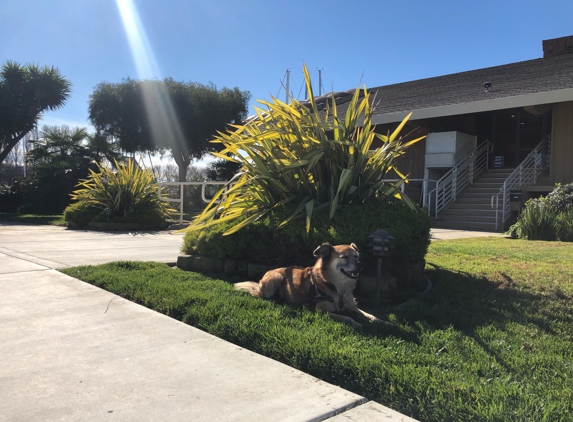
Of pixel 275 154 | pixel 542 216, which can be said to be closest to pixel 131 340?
pixel 275 154

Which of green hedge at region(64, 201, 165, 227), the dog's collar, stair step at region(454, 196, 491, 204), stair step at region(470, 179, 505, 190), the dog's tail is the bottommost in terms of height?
the dog's tail

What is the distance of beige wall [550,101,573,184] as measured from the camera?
1455cm

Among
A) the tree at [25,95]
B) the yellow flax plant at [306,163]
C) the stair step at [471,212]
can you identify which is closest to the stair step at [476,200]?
the stair step at [471,212]

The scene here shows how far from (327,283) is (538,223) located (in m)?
8.73

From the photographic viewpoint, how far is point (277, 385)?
275cm

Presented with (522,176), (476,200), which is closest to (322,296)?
(476,200)

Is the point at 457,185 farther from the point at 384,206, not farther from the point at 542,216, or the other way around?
the point at 384,206

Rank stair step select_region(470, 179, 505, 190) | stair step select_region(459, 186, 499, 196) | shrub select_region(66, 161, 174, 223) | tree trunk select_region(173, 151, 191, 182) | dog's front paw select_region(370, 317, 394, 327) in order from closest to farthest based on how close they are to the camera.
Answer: dog's front paw select_region(370, 317, 394, 327), shrub select_region(66, 161, 174, 223), stair step select_region(459, 186, 499, 196), stair step select_region(470, 179, 505, 190), tree trunk select_region(173, 151, 191, 182)

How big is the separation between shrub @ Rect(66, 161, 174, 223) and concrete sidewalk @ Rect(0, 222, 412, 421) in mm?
9737

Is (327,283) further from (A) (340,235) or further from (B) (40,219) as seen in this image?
(B) (40,219)

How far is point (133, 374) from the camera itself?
2.91 m

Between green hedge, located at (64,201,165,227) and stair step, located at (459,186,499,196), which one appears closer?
green hedge, located at (64,201,165,227)

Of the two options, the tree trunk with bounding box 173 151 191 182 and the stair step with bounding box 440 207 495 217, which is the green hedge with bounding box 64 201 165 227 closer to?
the stair step with bounding box 440 207 495 217

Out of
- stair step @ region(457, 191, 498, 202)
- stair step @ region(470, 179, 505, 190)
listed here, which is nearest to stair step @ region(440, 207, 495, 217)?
stair step @ region(457, 191, 498, 202)
